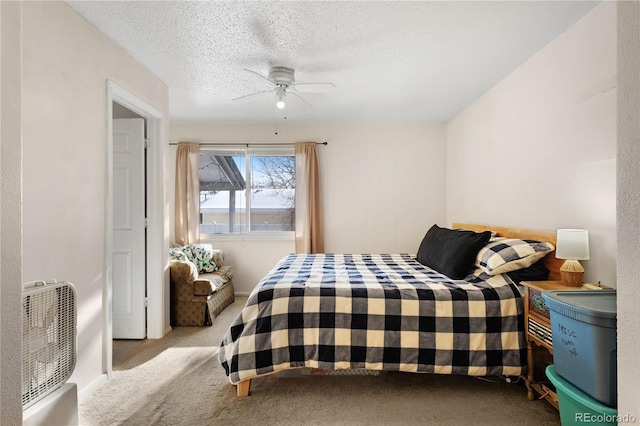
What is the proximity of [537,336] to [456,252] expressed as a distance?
0.80 meters

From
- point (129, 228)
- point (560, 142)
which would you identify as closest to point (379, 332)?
point (560, 142)

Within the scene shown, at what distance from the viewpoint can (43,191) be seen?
185 centimetres

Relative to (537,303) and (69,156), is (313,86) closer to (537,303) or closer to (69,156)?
(69,156)

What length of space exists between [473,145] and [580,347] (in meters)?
2.84

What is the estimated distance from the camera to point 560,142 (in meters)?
2.39

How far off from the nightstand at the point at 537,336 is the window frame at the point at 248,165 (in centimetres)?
329

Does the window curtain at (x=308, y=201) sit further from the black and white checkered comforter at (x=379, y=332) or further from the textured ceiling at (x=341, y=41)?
the black and white checkered comforter at (x=379, y=332)

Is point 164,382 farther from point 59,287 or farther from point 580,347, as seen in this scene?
point 580,347

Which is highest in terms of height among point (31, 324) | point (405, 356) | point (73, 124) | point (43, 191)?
point (73, 124)

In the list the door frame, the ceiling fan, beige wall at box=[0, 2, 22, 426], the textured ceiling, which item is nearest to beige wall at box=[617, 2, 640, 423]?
the textured ceiling

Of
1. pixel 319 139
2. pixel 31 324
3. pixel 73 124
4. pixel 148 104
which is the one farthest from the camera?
pixel 319 139

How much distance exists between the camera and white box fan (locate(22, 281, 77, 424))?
4.23 ft

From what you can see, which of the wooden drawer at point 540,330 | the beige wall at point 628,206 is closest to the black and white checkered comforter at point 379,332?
the wooden drawer at point 540,330

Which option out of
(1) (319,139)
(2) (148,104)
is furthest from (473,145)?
(2) (148,104)
